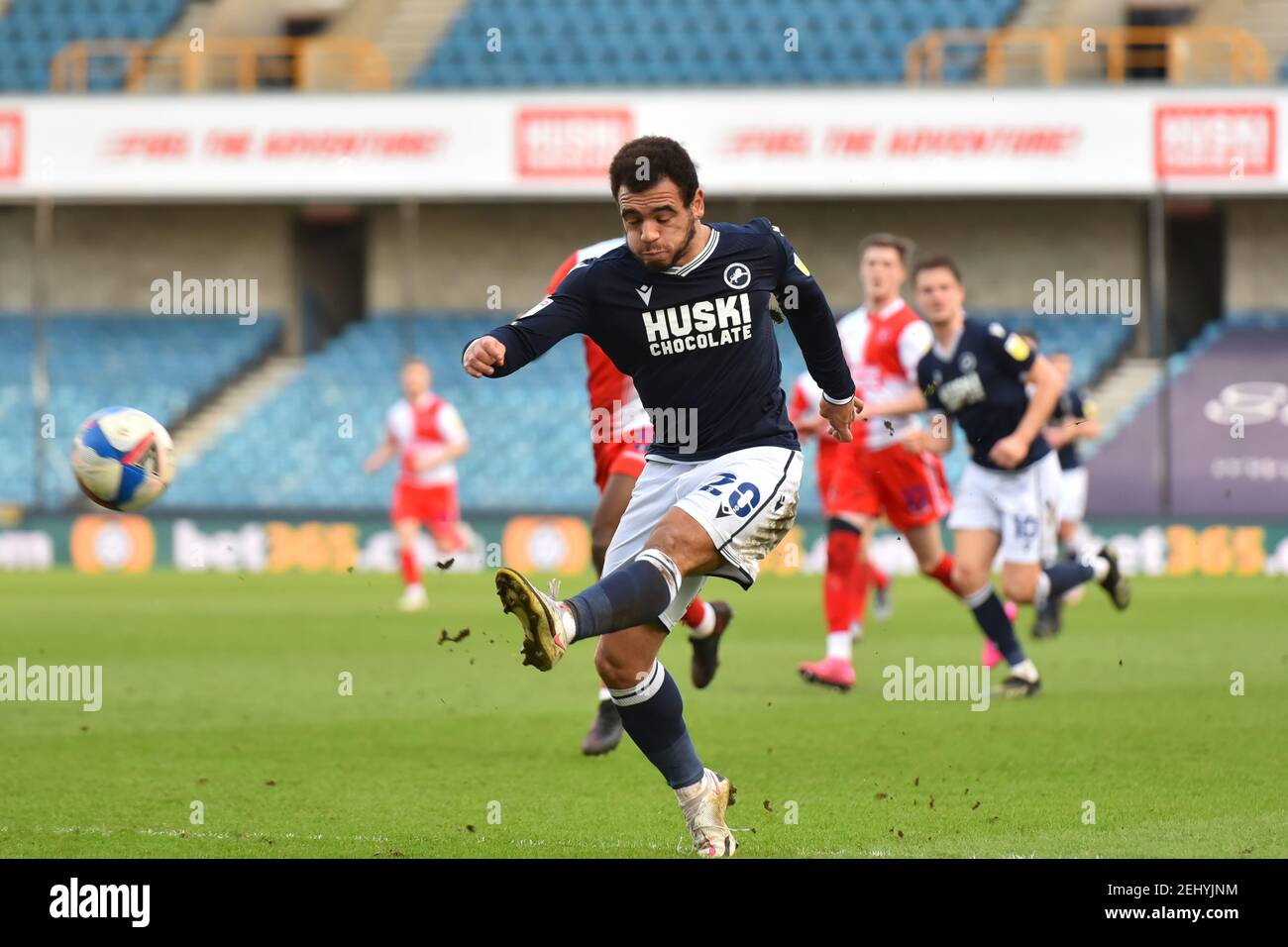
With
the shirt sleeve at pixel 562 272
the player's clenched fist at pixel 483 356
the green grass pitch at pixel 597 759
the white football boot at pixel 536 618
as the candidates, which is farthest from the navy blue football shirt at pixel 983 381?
the white football boot at pixel 536 618

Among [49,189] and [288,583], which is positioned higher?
[49,189]

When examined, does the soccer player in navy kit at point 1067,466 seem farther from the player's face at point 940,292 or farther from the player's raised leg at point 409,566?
the player's raised leg at point 409,566

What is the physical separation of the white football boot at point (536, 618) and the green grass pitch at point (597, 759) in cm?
88

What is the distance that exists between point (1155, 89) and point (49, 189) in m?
14.2

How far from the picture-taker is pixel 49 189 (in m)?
24.7

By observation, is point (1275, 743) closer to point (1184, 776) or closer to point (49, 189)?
point (1184, 776)

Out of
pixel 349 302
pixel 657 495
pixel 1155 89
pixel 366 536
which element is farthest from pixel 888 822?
pixel 349 302

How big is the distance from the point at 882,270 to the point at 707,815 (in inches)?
212

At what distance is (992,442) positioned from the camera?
10.1 m

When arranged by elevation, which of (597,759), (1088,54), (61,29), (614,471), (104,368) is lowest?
(597,759)

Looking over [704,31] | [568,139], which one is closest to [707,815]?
[568,139]

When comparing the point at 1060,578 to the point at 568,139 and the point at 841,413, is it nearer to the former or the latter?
the point at 841,413

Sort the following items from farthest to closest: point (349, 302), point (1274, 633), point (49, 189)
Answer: point (349, 302) < point (49, 189) < point (1274, 633)

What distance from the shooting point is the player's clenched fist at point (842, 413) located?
247 inches
